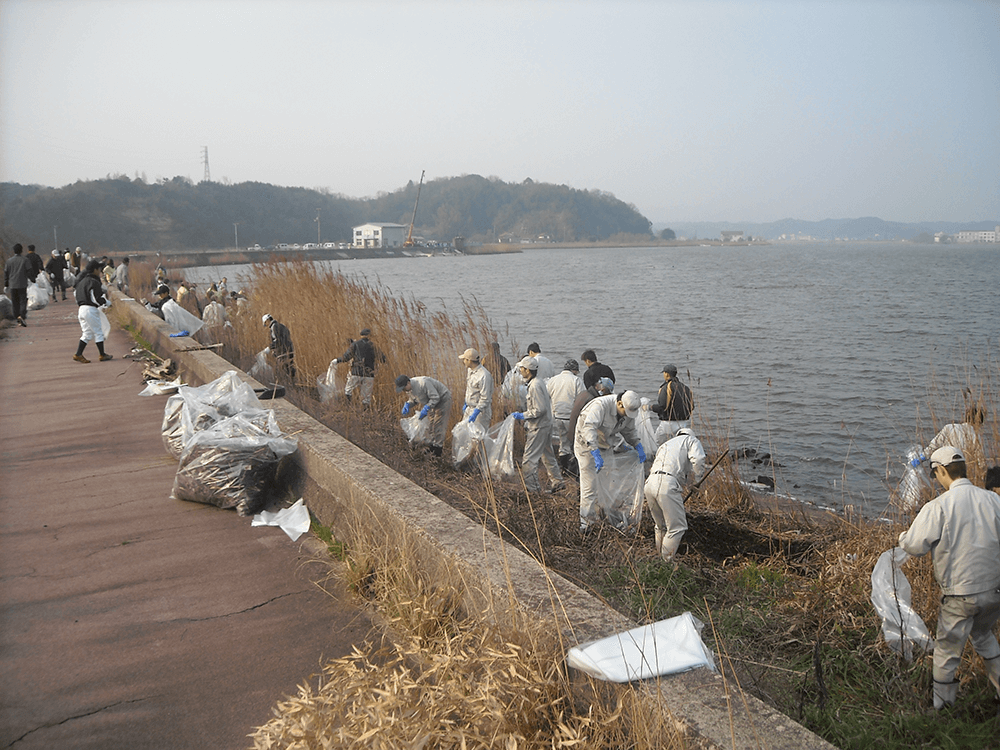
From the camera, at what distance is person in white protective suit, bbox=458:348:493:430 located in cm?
906

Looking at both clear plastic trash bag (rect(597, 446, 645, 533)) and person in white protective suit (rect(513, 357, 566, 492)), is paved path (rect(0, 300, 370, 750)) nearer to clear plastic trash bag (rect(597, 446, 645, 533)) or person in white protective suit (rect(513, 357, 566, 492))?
clear plastic trash bag (rect(597, 446, 645, 533))

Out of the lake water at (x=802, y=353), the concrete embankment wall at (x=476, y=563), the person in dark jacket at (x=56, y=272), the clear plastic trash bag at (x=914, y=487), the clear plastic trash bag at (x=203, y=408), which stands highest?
the person in dark jacket at (x=56, y=272)

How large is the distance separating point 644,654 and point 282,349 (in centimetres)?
897

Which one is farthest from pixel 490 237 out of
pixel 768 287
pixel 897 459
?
pixel 897 459

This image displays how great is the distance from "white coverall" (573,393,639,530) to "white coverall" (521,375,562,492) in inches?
44.9

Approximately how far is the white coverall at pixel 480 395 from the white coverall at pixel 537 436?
51cm

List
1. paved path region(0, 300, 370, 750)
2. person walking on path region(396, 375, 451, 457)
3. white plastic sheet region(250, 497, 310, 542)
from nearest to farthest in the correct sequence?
paved path region(0, 300, 370, 750)
white plastic sheet region(250, 497, 310, 542)
person walking on path region(396, 375, 451, 457)

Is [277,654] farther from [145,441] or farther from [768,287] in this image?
[768,287]

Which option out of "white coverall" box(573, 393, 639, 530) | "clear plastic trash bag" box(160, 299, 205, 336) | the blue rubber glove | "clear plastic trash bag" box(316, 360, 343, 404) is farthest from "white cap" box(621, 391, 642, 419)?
"clear plastic trash bag" box(160, 299, 205, 336)

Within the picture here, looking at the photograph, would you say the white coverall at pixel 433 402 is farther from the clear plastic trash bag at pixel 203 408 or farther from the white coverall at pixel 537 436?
the clear plastic trash bag at pixel 203 408

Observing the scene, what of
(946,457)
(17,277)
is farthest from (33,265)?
(946,457)

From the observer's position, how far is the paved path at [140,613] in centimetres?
309

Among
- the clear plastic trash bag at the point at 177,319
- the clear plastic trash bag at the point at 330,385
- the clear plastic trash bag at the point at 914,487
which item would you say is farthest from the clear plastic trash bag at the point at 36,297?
the clear plastic trash bag at the point at 914,487

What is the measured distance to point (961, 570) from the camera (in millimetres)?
4074
